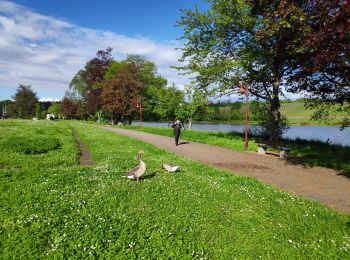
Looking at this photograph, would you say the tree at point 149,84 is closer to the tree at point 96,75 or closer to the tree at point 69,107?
the tree at point 96,75

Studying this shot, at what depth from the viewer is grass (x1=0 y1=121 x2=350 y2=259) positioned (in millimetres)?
5949

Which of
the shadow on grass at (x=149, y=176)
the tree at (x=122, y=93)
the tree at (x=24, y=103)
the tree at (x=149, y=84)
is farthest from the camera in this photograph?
the tree at (x=24, y=103)

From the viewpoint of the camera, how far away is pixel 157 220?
7.17m

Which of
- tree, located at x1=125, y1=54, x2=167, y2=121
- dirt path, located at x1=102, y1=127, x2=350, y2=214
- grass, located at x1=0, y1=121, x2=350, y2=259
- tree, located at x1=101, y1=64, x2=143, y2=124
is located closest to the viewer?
grass, located at x1=0, y1=121, x2=350, y2=259

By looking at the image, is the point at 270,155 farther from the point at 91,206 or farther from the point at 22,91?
the point at 22,91

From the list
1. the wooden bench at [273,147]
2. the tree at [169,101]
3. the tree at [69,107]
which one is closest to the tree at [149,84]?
the tree at [169,101]

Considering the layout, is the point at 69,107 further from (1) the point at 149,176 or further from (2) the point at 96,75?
(1) the point at 149,176

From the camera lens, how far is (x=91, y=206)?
7.75m

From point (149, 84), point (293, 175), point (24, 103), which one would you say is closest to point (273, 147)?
point (293, 175)

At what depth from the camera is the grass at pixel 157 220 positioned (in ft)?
19.5

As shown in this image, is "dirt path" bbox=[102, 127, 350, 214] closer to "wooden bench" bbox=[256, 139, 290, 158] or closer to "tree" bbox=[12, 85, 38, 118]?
"wooden bench" bbox=[256, 139, 290, 158]

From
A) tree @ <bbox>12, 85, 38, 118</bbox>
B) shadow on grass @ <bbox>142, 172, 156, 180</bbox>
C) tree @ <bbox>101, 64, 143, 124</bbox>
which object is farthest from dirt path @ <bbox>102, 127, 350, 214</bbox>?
tree @ <bbox>12, 85, 38, 118</bbox>

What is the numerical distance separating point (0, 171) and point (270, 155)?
16186 millimetres

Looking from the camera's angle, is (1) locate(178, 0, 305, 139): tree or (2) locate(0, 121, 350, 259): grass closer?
(2) locate(0, 121, 350, 259): grass
